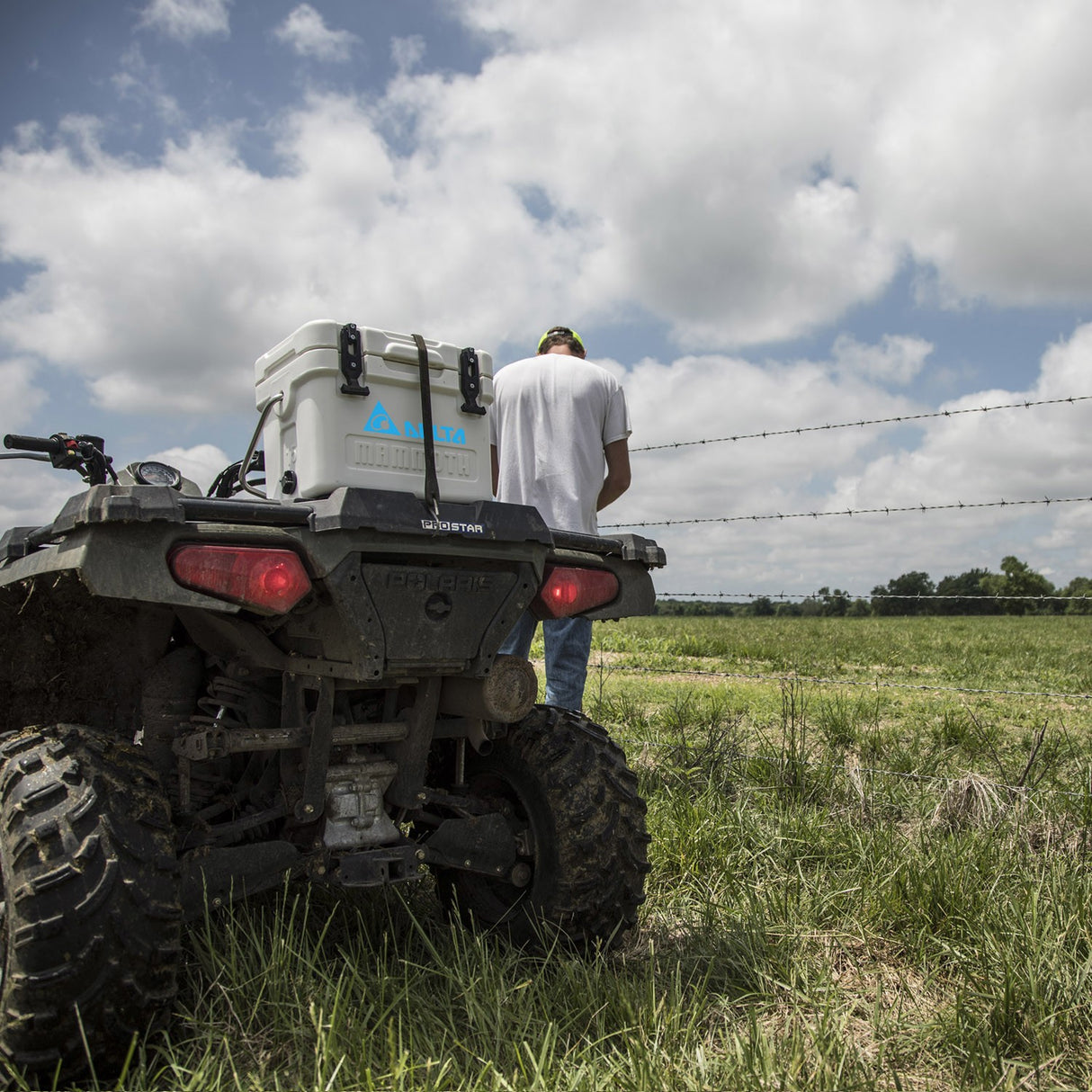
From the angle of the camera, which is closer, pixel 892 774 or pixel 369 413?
pixel 369 413

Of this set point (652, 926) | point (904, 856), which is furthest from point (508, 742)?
point (904, 856)

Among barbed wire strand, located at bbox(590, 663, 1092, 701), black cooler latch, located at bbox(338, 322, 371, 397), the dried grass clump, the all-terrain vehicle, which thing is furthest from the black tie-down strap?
barbed wire strand, located at bbox(590, 663, 1092, 701)

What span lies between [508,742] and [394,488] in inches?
32.4

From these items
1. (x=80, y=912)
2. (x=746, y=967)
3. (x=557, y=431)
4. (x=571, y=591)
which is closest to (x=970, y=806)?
(x=746, y=967)

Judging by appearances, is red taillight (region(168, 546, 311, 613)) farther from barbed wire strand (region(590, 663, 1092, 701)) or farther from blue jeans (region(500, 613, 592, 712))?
barbed wire strand (region(590, 663, 1092, 701))

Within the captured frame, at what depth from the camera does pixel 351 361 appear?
2416 millimetres

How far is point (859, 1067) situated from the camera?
192cm

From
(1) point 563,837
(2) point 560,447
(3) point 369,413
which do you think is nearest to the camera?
(3) point 369,413

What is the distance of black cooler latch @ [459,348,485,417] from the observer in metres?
2.61

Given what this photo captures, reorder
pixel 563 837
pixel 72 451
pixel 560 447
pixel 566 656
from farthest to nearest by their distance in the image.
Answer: pixel 566 656 < pixel 560 447 < pixel 72 451 < pixel 563 837

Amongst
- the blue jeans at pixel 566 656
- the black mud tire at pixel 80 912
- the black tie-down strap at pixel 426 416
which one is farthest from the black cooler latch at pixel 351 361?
the blue jeans at pixel 566 656

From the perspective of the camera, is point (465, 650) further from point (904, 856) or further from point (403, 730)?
point (904, 856)

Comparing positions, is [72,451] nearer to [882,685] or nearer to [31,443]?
[31,443]

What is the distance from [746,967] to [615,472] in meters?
2.23
